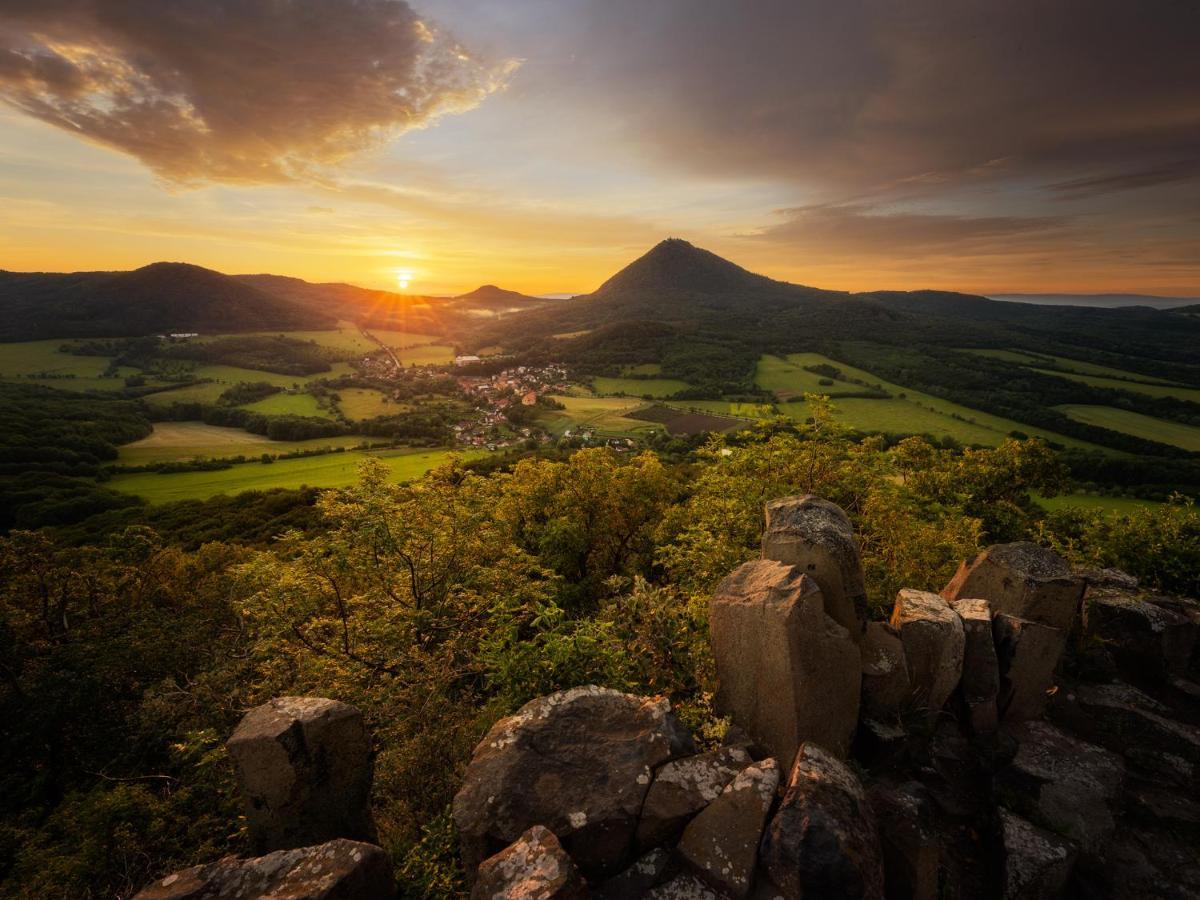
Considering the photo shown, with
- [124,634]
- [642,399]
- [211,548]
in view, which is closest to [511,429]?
[642,399]

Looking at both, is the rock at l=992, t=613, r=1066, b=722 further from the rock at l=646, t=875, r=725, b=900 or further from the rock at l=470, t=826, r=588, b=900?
the rock at l=470, t=826, r=588, b=900

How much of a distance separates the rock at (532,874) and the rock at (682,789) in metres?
1.25

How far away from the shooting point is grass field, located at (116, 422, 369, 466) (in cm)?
10856

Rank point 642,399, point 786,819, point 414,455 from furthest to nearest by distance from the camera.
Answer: point 642,399, point 414,455, point 786,819

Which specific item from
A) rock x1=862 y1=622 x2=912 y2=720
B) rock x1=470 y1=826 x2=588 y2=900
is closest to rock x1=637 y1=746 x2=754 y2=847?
rock x1=470 y1=826 x2=588 y2=900

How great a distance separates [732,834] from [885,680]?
180 inches

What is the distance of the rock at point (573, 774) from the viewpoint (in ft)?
22.0

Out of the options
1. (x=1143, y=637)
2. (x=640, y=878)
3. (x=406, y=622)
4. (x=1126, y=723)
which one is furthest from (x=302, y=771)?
(x=1143, y=637)

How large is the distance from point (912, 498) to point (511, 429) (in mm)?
114641

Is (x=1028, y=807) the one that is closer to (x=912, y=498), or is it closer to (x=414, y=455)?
(x=912, y=498)

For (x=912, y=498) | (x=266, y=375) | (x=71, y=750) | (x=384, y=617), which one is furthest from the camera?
(x=266, y=375)

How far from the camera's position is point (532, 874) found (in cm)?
584

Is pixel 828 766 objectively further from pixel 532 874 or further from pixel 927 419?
pixel 927 419

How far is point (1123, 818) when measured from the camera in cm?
836
